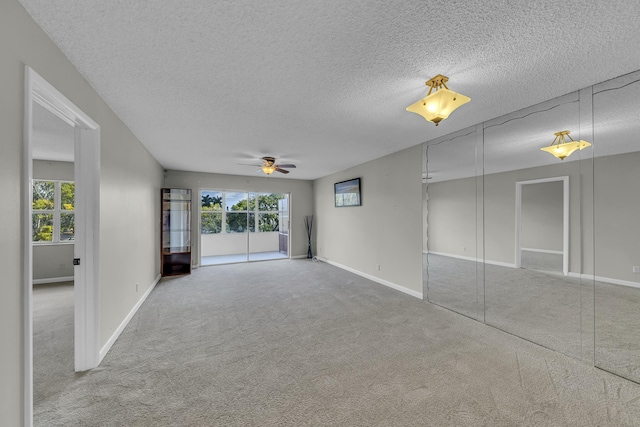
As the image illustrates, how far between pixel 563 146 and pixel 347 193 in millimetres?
4032

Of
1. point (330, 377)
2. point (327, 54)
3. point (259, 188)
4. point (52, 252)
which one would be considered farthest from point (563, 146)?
point (52, 252)

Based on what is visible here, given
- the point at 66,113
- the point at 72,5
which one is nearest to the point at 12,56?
the point at 72,5

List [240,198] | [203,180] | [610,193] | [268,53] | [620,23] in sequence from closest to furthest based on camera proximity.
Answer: [620,23], [268,53], [610,193], [203,180], [240,198]

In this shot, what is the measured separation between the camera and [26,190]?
1.35m

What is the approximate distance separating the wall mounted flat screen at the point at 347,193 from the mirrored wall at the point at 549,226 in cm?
202

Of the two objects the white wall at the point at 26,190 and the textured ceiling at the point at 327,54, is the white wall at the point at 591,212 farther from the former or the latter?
the white wall at the point at 26,190

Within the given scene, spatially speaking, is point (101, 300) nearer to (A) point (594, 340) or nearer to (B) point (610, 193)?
(A) point (594, 340)

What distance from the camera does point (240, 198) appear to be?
8180 millimetres

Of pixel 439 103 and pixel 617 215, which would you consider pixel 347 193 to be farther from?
pixel 617 215

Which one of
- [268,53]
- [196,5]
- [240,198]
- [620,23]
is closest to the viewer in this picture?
[196,5]

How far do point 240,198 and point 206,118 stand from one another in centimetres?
539

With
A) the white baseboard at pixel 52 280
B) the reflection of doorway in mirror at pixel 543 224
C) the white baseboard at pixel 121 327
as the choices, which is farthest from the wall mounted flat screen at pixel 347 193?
the white baseboard at pixel 52 280

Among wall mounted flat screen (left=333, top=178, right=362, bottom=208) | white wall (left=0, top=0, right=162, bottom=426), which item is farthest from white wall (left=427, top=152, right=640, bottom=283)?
white wall (left=0, top=0, right=162, bottom=426)

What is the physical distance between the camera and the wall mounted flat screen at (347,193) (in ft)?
18.9
